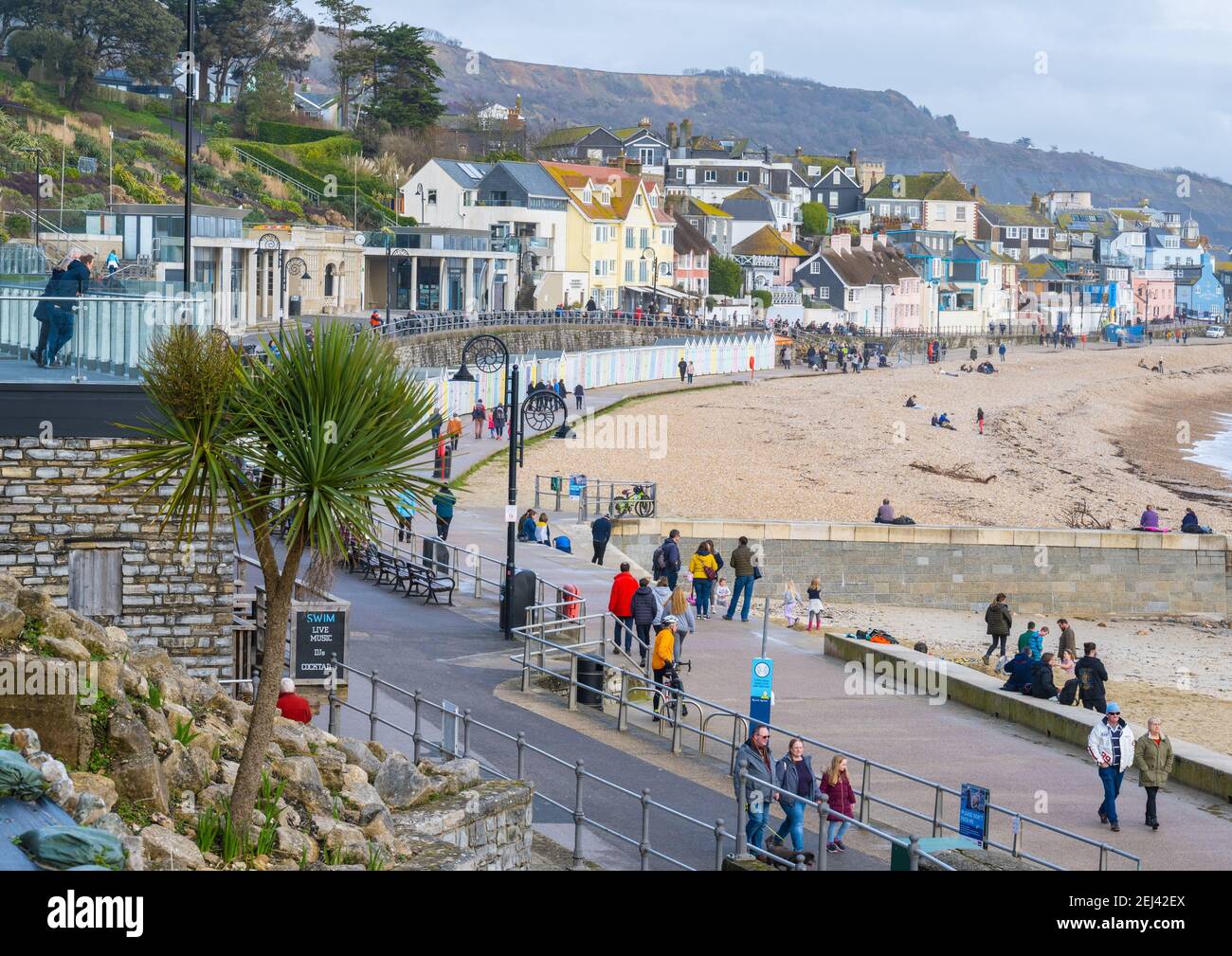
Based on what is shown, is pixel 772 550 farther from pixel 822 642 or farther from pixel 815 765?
pixel 815 765

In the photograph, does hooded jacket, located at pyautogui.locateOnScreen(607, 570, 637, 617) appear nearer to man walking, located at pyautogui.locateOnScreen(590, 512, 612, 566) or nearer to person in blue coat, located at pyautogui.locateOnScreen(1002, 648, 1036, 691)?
person in blue coat, located at pyautogui.locateOnScreen(1002, 648, 1036, 691)

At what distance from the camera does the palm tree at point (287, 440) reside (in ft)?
31.2

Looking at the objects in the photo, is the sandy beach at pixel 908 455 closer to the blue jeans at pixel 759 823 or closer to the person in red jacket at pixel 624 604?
the person in red jacket at pixel 624 604

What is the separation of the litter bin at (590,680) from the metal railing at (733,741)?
0.26ft

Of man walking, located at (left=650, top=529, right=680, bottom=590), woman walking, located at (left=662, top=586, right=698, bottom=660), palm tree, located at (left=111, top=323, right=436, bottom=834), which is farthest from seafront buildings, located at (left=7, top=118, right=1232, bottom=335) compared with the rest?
man walking, located at (left=650, top=529, right=680, bottom=590)

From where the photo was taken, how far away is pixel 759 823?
12656 millimetres

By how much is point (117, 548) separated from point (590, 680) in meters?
5.94

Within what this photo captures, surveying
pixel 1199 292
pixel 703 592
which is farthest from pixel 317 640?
pixel 1199 292

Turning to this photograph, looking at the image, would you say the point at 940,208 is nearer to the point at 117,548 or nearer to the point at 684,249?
the point at 684,249

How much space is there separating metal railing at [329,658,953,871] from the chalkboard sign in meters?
0.16

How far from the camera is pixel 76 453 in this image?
13.4 meters

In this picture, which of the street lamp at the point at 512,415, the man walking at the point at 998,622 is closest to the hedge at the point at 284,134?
the street lamp at the point at 512,415
